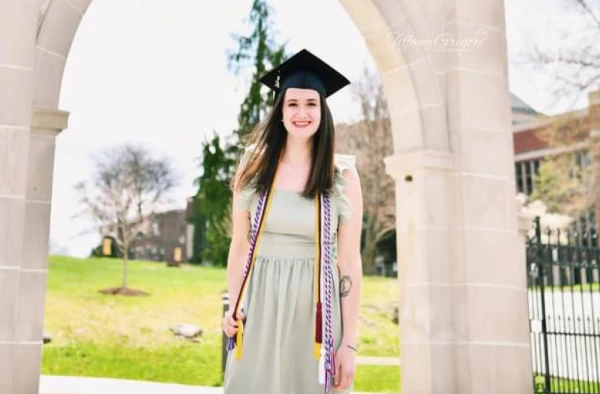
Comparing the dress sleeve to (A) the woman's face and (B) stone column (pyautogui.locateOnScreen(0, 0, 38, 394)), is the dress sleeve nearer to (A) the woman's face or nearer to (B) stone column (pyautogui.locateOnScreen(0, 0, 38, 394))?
(A) the woman's face

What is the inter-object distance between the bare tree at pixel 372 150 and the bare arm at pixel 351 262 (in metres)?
21.6

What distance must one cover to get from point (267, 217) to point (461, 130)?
183 inches

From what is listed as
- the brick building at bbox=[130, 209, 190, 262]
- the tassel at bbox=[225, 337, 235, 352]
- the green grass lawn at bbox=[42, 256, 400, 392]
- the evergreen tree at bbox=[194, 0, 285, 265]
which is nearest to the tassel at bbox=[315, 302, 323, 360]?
the tassel at bbox=[225, 337, 235, 352]

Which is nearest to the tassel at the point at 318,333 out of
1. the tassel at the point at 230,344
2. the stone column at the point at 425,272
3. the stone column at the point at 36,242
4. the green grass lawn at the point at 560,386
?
the tassel at the point at 230,344

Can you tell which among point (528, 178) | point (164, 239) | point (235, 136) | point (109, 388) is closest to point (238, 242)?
point (109, 388)

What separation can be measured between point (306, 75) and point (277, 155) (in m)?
0.27

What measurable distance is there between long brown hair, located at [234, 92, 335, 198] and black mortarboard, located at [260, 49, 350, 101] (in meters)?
0.05

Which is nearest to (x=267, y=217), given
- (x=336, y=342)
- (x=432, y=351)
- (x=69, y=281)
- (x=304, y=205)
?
(x=304, y=205)

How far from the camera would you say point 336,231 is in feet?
7.07

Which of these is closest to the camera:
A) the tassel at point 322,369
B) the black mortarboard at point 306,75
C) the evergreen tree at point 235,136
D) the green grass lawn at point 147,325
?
the tassel at point 322,369

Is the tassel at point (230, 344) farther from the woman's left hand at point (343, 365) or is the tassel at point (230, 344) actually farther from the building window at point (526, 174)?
the building window at point (526, 174)

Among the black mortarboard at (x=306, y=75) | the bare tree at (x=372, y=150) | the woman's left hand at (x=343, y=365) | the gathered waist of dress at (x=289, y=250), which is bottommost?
the woman's left hand at (x=343, y=365)

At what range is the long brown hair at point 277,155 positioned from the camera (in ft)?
6.98

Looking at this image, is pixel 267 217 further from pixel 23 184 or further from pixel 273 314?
pixel 23 184
